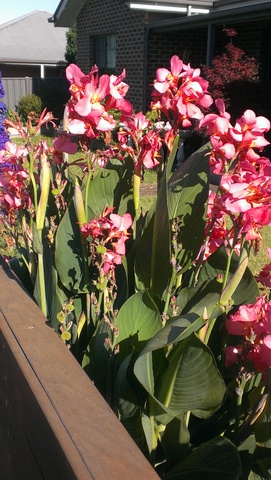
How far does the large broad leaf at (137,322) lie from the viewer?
4.49 feet

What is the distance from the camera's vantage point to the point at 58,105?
55.6ft

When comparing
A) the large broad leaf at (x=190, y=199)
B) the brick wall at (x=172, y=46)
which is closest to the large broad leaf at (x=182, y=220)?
the large broad leaf at (x=190, y=199)

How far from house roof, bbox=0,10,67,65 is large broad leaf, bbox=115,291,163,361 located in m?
27.8

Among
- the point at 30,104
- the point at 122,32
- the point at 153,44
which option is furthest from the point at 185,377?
the point at 30,104

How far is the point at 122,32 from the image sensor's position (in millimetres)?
12383

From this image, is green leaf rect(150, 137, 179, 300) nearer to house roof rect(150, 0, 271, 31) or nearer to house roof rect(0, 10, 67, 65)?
house roof rect(150, 0, 271, 31)

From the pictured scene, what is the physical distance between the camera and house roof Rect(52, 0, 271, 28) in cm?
861

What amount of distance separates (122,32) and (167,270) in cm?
1179

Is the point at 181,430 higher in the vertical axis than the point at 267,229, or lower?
higher

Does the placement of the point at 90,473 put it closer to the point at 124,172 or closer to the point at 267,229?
the point at 124,172

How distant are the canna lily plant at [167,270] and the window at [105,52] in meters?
12.2

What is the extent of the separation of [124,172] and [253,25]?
10073mm

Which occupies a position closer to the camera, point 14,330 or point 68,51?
point 14,330

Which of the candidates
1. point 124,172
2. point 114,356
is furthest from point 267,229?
point 114,356
